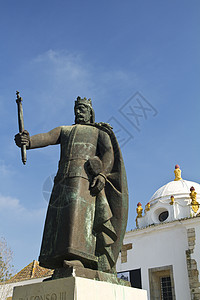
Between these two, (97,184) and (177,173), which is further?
(177,173)

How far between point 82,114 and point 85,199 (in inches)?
50.8

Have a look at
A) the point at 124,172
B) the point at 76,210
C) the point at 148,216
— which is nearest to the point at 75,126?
the point at 124,172

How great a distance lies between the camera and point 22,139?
12.8ft

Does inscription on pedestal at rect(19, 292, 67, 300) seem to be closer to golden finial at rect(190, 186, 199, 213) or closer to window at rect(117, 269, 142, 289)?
window at rect(117, 269, 142, 289)

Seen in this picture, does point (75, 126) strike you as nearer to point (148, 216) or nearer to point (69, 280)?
point (69, 280)

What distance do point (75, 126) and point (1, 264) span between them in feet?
49.4

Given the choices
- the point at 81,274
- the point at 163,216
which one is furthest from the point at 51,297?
the point at 163,216

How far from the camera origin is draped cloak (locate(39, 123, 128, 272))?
3441 millimetres

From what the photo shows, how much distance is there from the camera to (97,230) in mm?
3699

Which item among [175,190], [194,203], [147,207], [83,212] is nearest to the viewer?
[83,212]

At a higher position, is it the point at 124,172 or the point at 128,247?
the point at 128,247

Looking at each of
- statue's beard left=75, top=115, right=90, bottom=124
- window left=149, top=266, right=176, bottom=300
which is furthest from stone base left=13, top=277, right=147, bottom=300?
window left=149, top=266, right=176, bottom=300

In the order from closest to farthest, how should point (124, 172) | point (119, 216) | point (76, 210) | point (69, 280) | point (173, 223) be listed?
point (69, 280) < point (76, 210) < point (119, 216) < point (124, 172) < point (173, 223)

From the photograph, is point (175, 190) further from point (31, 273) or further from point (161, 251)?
point (31, 273)
